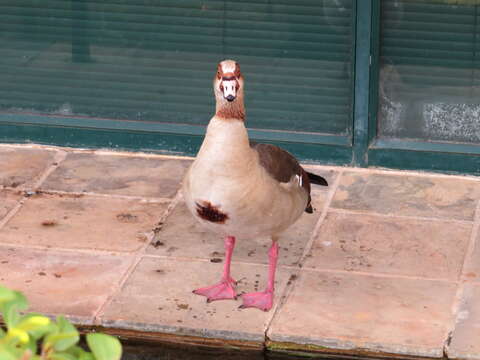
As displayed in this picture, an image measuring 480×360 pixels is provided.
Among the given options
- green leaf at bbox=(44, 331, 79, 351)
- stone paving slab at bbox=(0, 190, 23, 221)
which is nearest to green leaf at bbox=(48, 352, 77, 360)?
green leaf at bbox=(44, 331, 79, 351)

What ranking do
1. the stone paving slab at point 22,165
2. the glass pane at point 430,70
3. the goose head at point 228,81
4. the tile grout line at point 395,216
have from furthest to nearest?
the stone paving slab at point 22,165 → the glass pane at point 430,70 → the tile grout line at point 395,216 → the goose head at point 228,81

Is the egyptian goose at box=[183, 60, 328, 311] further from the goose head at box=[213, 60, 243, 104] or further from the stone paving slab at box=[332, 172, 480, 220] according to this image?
the stone paving slab at box=[332, 172, 480, 220]

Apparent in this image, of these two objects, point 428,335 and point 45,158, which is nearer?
point 428,335

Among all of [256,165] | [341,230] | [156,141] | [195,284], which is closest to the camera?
[256,165]

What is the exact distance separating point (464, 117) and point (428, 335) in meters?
2.69

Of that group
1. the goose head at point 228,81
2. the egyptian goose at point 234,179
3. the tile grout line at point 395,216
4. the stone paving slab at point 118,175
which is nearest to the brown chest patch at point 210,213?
the egyptian goose at point 234,179

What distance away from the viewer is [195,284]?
234 inches

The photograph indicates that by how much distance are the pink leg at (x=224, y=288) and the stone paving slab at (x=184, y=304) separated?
36 mm

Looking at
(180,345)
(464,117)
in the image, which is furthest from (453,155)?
(180,345)

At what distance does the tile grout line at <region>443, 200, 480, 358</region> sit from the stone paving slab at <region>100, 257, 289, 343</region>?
996mm

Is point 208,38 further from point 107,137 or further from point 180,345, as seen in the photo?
point 180,345

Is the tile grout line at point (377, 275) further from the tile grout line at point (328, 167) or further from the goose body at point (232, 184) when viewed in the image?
the tile grout line at point (328, 167)

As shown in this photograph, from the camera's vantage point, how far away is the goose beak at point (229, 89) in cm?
498

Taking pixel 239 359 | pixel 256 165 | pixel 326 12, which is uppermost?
pixel 326 12
